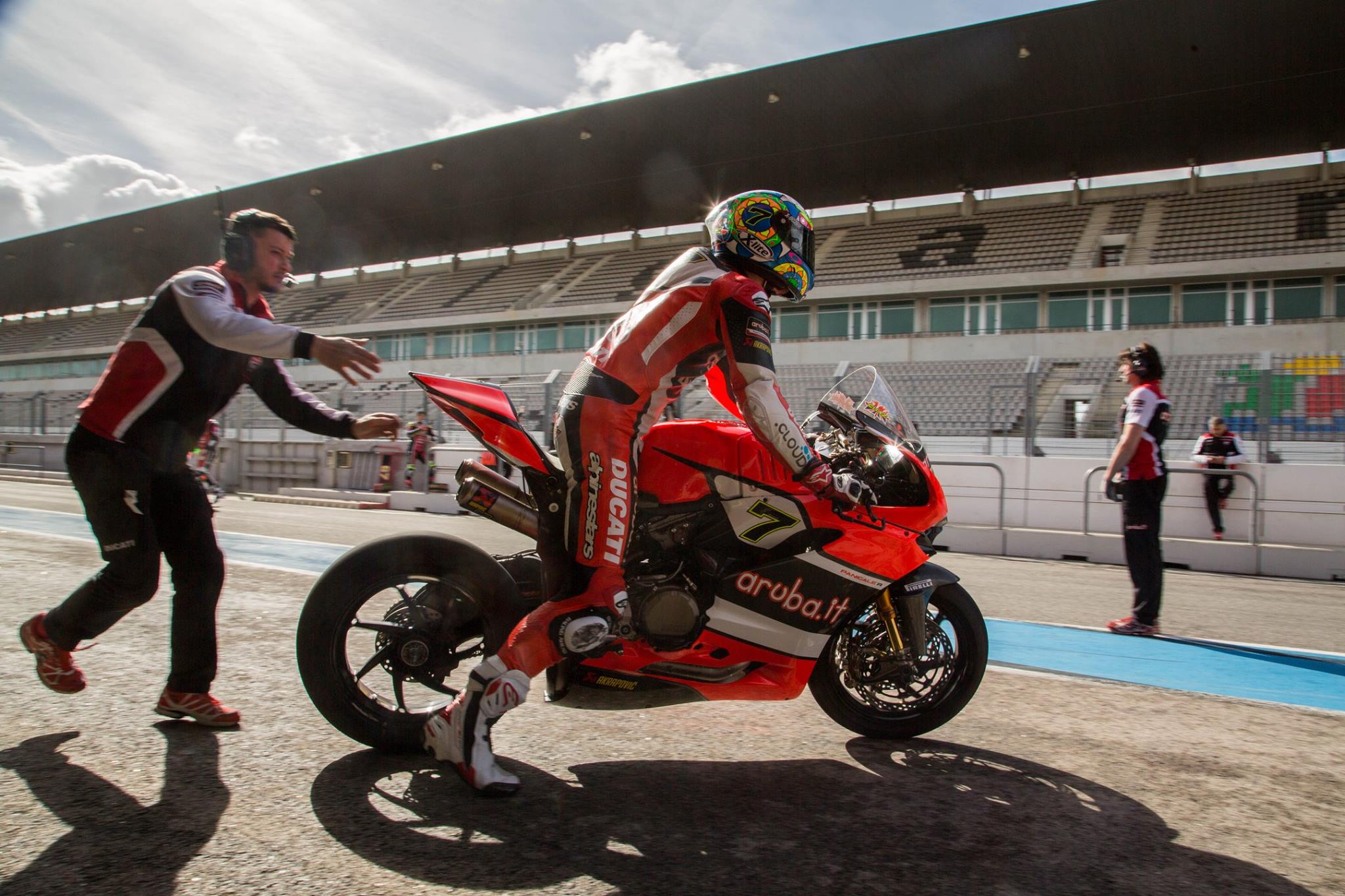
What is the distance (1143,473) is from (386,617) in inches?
202

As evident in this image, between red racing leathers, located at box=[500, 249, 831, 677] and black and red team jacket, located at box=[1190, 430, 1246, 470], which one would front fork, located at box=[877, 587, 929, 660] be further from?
black and red team jacket, located at box=[1190, 430, 1246, 470]

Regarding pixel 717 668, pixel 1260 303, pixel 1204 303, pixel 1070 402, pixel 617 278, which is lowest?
pixel 717 668

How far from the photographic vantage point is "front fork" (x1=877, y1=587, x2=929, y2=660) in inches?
123

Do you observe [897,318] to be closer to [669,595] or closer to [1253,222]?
[1253,222]

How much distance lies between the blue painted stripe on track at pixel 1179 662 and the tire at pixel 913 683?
1595 mm

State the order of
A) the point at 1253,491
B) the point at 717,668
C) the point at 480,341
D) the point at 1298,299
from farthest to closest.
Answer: the point at 480,341 < the point at 1298,299 < the point at 1253,491 < the point at 717,668

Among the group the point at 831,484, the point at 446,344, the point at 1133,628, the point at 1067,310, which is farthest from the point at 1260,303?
the point at 446,344

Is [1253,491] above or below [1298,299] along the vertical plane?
below

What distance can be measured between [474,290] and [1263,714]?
42261 mm

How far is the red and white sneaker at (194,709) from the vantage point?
10.4 ft

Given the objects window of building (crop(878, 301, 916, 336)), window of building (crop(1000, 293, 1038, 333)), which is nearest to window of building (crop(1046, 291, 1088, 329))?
window of building (crop(1000, 293, 1038, 333))

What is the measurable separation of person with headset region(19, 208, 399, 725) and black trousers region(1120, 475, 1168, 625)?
4941mm

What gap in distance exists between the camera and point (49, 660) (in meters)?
3.21

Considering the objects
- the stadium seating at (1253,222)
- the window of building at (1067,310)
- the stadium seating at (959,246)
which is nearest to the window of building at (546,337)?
the stadium seating at (959,246)
